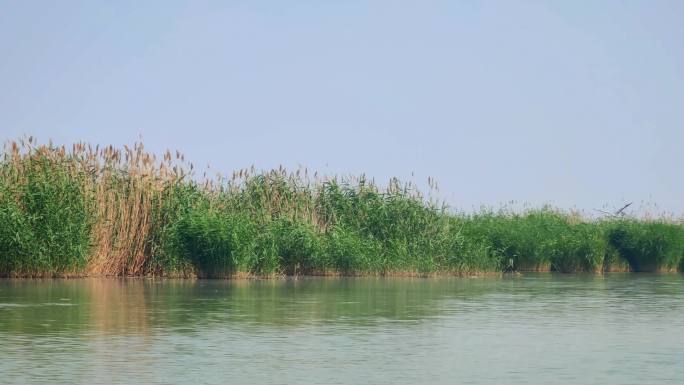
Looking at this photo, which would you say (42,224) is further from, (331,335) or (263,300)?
(331,335)

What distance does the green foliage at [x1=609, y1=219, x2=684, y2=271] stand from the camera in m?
40.8

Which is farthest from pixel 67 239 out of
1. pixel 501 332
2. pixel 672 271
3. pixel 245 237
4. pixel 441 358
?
pixel 672 271

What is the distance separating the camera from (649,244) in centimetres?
4100

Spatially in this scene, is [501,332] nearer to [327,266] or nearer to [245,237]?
[245,237]

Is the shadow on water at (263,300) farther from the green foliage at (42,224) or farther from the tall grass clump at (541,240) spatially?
the tall grass clump at (541,240)

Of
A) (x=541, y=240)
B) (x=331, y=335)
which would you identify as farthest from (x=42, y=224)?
(x=541, y=240)

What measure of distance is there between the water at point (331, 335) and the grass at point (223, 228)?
1813mm

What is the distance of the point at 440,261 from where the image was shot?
111ft

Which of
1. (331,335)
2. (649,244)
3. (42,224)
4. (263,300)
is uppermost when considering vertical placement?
(42,224)

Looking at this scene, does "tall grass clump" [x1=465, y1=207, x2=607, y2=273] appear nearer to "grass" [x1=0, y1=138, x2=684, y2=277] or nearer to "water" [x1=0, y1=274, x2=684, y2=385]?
"grass" [x1=0, y1=138, x2=684, y2=277]

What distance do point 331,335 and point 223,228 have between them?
13.7m

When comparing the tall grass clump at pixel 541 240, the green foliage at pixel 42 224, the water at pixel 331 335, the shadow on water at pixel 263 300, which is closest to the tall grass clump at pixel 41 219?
the green foliage at pixel 42 224

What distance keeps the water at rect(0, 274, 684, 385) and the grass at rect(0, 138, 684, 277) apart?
1.81 m

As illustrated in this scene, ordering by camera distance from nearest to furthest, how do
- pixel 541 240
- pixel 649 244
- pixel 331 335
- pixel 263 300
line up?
pixel 331 335 → pixel 263 300 → pixel 541 240 → pixel 649 244
